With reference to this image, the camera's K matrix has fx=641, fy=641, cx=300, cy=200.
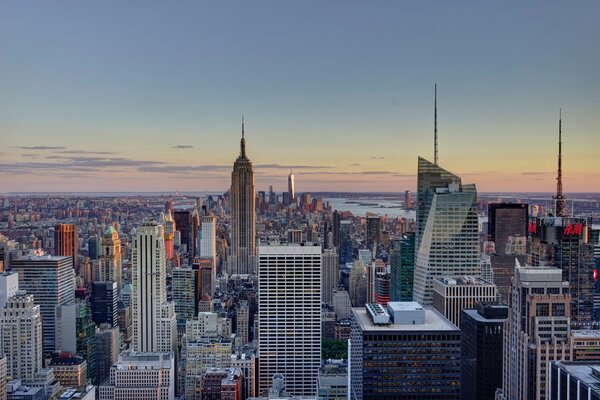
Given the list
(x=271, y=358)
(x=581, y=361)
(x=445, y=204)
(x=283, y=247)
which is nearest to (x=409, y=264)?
(x=445, y=204)

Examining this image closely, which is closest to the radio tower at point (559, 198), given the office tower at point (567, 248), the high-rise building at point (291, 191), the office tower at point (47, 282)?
the office tower at point (567, 248)

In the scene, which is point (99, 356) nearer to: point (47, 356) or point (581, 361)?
point (47, 356)

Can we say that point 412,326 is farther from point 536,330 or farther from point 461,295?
point 461,295

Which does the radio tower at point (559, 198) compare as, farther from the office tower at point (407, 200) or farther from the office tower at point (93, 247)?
the office tower at point (93, 247)

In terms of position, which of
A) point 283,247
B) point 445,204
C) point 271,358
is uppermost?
point 445,204

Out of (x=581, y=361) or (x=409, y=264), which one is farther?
(x=409, y=264)

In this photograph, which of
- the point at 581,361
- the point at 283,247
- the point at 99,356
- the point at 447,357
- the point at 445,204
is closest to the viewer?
the point at 581,361

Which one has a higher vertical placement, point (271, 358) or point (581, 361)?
point (581, 361)
